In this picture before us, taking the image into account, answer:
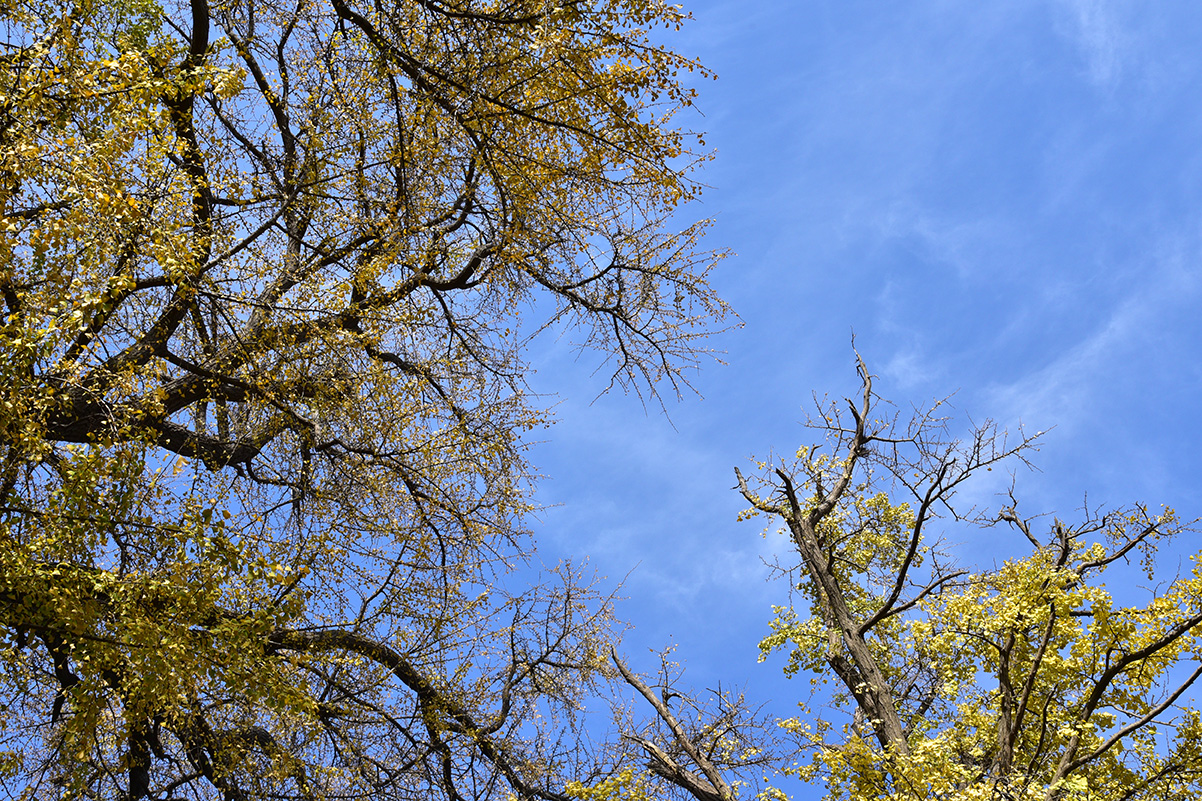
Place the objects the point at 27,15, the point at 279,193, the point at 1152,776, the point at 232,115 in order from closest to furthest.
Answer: the point at 27,15, the point at 1152,776, the point at 279,193, the point at 232,115

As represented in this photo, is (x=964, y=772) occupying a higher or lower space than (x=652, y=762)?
lower

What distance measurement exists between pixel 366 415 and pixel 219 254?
7.22 ft

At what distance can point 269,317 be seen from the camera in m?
7.80

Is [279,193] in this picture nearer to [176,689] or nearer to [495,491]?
[495,491]

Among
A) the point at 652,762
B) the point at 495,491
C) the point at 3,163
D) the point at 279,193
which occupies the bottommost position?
the point at 652,762

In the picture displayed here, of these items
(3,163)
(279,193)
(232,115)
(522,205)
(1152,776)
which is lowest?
(1152,776)

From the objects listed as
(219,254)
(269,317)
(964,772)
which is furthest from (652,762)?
(219,254)

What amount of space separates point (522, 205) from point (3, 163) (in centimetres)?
387

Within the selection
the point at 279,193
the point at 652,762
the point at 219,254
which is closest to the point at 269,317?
the point at 219,254

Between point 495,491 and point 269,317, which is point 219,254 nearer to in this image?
Result: point 269,317

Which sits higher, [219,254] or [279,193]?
[279,193]

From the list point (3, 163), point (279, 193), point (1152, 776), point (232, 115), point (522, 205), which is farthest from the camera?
point (232, 115)

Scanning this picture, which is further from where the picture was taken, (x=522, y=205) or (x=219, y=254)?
(x=219, y=254)

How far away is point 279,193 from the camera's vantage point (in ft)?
27.9
